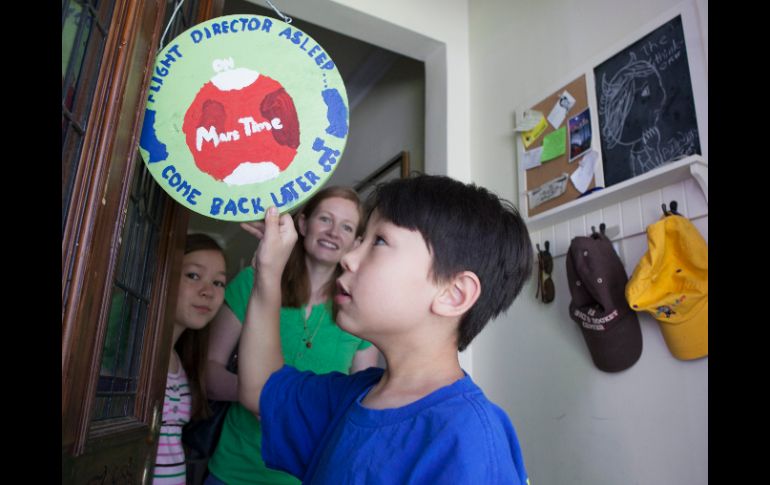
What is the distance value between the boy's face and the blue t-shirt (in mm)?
132

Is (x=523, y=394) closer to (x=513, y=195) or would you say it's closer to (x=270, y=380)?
(x=513, y=195)

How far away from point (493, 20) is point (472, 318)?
1.82 meters

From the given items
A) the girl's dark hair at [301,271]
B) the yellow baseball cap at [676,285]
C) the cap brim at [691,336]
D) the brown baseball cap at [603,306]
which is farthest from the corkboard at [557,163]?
the girl's dark hair at [301,271]

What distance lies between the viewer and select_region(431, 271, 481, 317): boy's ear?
923 millimetres

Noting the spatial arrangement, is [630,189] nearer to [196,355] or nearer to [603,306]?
[603,306]

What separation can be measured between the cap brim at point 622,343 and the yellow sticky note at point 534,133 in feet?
2.49

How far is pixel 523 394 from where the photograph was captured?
191cm

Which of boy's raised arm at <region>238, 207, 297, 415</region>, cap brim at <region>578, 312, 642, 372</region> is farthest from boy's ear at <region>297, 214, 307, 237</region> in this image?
cap brim at <region>578, 312, 642, 372</region>

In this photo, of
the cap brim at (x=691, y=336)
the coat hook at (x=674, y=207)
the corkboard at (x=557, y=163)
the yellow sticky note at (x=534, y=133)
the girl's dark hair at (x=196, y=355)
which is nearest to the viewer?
the cap brim at (x=691, y=336)

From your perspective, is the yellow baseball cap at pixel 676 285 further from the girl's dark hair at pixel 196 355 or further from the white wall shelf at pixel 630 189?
the girl's dark hair at pixel 196 355

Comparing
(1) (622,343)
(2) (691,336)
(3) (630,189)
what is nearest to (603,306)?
(1) (622,343)

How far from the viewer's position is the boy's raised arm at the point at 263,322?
3.55 ft

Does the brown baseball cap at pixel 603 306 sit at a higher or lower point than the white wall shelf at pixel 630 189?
lower

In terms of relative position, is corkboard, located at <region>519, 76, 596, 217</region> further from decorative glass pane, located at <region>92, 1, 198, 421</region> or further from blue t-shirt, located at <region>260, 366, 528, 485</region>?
decorative glass pane, located at <region>92, 1, 198, 421</region>
